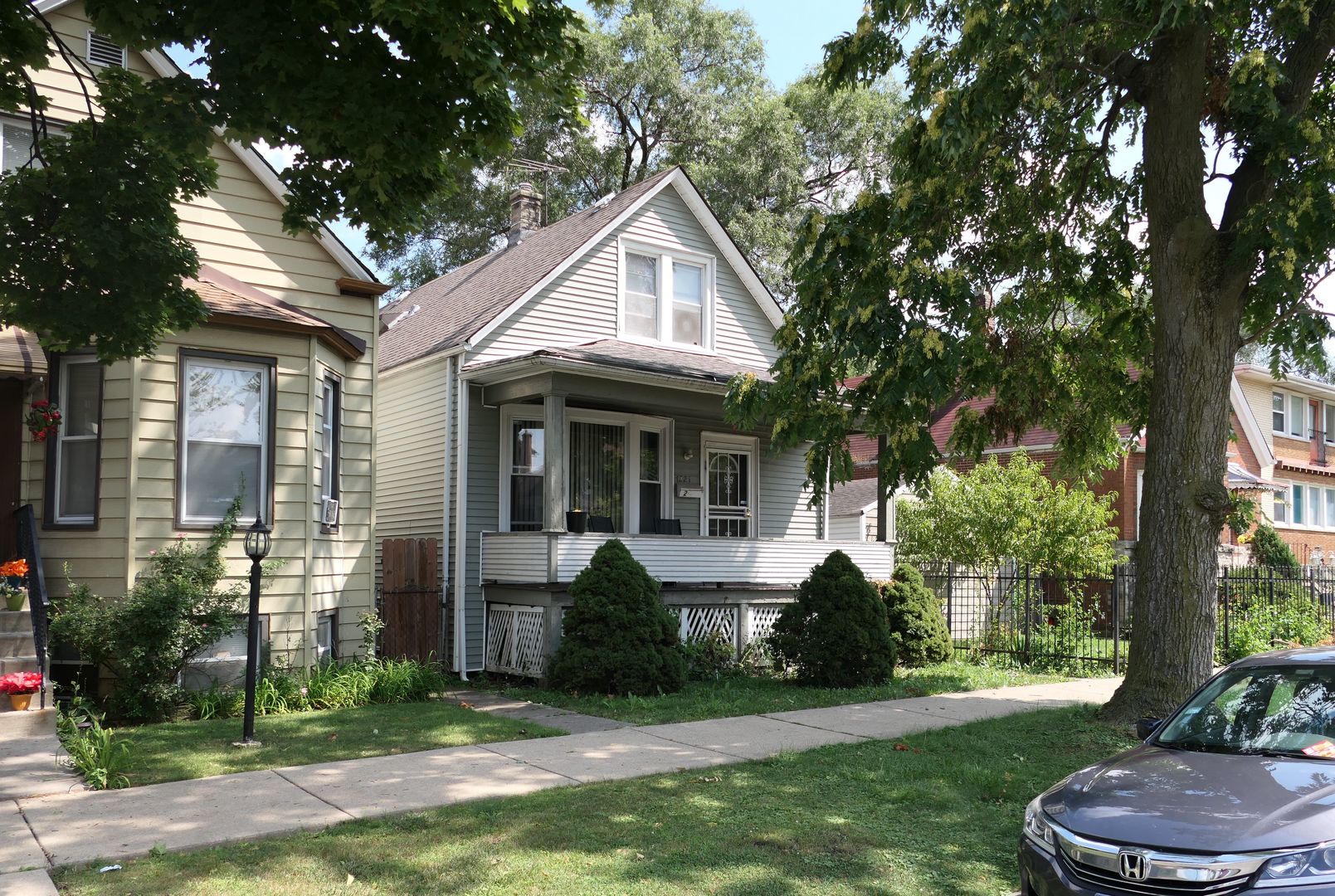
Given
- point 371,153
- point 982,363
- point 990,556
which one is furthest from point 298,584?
point 990,556

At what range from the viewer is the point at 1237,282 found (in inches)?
399

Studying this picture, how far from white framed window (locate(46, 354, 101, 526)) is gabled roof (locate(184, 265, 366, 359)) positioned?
55.3 inches

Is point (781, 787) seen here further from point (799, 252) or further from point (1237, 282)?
point (1237, 282)

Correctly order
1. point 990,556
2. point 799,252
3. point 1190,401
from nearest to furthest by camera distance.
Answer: point 1190,401
point 799,252
point 990,556

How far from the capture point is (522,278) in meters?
17.0

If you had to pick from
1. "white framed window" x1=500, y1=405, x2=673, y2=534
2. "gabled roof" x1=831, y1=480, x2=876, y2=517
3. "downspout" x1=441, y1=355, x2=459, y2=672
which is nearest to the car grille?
"white framed window" x1=500, y1=405, x2=673, y2=534

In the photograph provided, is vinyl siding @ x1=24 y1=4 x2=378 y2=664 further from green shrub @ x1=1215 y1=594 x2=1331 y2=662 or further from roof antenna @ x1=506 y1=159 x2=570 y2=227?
roof antenna @ x1=506 y1=159 x2=570 y2=227

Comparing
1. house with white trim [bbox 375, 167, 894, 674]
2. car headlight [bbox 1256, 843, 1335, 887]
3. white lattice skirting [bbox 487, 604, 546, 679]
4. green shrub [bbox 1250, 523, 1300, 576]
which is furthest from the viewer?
green shrub [bbox 1250, 523, 1300, 576]

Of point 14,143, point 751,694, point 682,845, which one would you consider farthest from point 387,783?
point 14,143

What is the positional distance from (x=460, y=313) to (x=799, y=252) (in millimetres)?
7915

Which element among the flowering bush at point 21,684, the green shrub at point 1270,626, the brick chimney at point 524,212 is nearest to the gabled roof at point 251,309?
the flowering bush at point 21,684

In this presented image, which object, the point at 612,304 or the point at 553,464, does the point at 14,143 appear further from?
the point at 612,304

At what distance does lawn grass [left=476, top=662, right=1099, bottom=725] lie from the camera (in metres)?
11.4

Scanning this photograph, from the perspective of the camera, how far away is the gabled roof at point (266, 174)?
12.6 m
